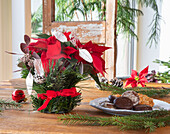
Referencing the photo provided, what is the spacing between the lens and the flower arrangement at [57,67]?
0.57 meters

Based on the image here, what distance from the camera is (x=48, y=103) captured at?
2.02 ft

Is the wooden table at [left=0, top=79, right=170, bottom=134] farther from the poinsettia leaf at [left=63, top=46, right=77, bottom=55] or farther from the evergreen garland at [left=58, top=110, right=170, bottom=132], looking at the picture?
the poinsettia leaf at [left=63, top=46, right=77, bottom=55]

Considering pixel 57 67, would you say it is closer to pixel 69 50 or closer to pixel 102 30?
pixel 69 50

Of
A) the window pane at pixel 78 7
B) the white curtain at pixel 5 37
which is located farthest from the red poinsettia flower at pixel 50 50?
the white curtain at pixel 5 37

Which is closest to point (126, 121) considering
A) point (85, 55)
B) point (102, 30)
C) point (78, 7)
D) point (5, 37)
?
point (85, 55)

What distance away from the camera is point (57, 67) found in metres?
0.57

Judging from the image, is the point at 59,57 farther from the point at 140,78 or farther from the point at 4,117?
the point at 140,78

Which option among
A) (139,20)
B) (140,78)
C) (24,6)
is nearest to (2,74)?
(24,6)

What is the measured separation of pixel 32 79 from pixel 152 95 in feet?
1.70

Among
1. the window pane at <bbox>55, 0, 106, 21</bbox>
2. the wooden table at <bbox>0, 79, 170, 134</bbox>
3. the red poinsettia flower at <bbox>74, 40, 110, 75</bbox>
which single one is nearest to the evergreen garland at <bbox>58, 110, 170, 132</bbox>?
the wooden table at <bbox>0, 79, 170, 134</bbox>

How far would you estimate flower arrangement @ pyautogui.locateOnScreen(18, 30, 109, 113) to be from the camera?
1.87ft

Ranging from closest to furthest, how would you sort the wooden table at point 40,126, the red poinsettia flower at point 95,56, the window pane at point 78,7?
the wooden table at point 40,126
the red poinsettia flower at point 95,56
the window pane at point 78,7

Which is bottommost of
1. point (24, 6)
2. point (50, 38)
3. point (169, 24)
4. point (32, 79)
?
point (32, 79)

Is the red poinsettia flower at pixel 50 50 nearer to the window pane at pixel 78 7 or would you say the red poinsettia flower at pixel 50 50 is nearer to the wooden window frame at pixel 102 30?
the wooden window frame at pixel 102 30
